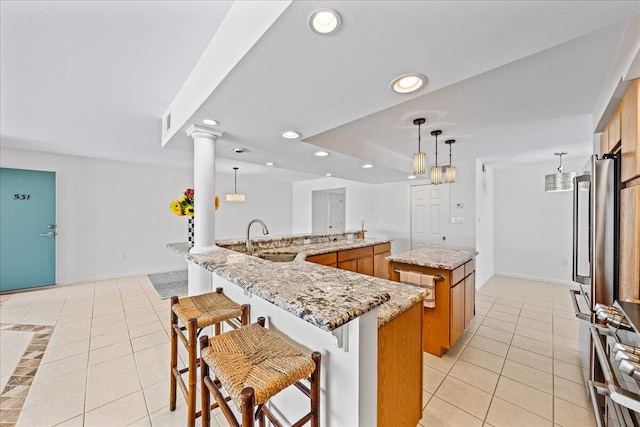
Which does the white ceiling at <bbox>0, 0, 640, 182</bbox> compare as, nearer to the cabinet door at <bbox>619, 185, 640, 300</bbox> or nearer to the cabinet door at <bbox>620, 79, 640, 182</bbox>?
the cabinet door at <bbox>620, 79, 640, 182</bbox>

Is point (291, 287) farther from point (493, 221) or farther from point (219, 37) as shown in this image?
point (493, 221)

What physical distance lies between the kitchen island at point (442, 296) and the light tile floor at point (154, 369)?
17 centimetres

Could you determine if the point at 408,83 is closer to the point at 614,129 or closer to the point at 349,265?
the point at 614,129

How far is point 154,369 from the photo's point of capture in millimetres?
2082

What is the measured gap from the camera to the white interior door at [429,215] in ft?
15.0

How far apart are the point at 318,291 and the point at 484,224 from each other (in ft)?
15.7

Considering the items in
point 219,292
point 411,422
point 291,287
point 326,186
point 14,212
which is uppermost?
point 326,186

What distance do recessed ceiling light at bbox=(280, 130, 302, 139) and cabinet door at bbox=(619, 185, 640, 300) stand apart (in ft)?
6.70

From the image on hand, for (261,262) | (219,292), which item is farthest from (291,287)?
(219,292)

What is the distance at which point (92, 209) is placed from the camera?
15.4 ft

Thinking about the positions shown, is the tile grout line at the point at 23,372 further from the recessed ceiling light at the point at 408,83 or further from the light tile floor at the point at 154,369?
the recessed ceiling light at the point at 408,83

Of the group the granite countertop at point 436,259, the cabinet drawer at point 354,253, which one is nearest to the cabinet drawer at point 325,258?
the cabinet drawer at point 354,253

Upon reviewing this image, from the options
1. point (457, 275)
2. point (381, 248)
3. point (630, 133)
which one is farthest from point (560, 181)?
point (630, 133)

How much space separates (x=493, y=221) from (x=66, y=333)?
7060mm
